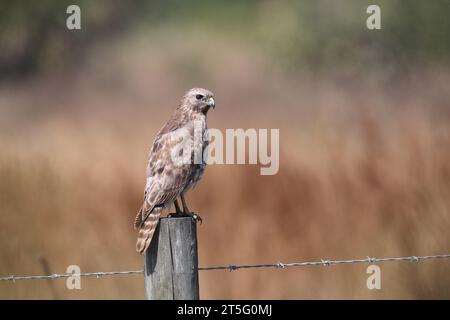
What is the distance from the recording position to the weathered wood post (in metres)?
3.45

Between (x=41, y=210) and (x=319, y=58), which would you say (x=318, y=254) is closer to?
(x=41, y=210)

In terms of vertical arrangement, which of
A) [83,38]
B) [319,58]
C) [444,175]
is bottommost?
[444,175]

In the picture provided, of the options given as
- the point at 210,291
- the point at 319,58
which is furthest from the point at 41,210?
the point at 319,58

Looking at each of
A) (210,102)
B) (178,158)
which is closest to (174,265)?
(178,158)

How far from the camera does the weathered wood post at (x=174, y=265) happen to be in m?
3.45

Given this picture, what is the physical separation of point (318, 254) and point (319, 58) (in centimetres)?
657

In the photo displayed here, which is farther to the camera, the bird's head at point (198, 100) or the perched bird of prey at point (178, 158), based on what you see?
the bird's head at point (198, 100)

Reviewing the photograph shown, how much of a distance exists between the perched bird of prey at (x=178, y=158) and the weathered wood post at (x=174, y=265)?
1.37 ft

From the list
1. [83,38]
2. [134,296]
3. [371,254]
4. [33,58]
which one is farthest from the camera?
[83,38]

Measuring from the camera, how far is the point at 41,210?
21.9 ft

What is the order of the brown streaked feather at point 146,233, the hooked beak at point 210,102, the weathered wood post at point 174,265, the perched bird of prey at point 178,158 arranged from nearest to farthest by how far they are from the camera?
the weathered wood post at point 174,265
the brown streaked feather at point 146,233
the perched bird of prey at point 178,158
the hooked beak at point 210,102

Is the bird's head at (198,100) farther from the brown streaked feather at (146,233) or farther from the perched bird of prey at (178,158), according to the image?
the brown streaked feather at (146,233)

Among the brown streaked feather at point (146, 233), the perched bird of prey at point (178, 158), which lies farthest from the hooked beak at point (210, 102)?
the brown streaked feather at point (146, 233)

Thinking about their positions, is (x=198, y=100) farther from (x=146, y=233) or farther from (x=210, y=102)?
(x=146, y=233)
